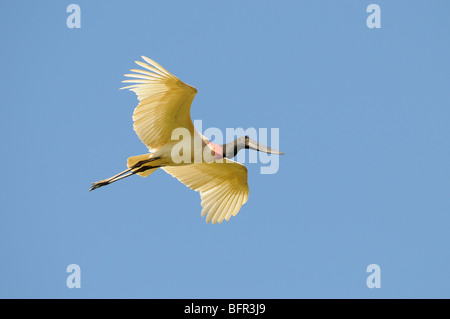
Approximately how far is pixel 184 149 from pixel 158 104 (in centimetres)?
98

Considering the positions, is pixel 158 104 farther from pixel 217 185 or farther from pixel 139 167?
pixel 217 185

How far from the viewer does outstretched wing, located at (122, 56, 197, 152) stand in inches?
422

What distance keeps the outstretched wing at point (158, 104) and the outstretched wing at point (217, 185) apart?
1076 mm

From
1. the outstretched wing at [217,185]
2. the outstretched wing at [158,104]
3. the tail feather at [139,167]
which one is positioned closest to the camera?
the outstretched wing at [158,104]

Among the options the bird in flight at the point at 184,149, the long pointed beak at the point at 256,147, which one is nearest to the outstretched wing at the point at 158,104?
the bird in flight at the point at 184,149

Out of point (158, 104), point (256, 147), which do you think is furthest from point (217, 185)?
point (158, 104)

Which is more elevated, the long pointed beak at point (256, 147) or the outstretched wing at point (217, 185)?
the long pointed beak at point (256, 147)

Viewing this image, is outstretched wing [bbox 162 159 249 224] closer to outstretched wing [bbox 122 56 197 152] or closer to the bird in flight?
the bird in flight

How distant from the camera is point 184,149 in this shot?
1169 cm

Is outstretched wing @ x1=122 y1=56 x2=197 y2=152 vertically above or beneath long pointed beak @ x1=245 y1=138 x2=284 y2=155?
above

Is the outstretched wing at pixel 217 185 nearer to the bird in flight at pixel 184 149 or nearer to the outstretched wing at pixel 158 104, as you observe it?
the bird in flight at pixel 184 149

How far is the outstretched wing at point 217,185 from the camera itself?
12.6m

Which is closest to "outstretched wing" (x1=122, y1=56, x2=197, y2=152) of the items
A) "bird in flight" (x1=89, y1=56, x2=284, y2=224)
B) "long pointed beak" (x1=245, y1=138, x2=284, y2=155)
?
"bird in flight" (x1=89, y1=56, x2=284, y2=224)
